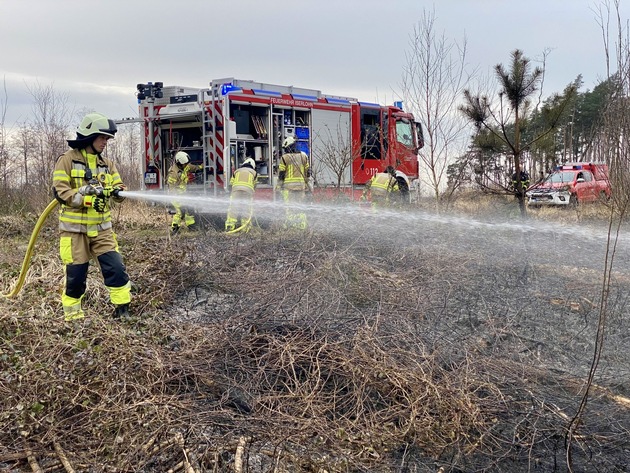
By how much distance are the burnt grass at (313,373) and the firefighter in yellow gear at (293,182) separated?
Result: 10.8 feet

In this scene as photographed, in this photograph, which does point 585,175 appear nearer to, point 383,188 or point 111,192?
point 383,188

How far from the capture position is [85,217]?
13.5 ft

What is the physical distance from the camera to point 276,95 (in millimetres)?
10211

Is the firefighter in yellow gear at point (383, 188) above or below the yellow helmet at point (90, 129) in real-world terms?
below

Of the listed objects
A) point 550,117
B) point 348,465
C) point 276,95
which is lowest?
point 348,465

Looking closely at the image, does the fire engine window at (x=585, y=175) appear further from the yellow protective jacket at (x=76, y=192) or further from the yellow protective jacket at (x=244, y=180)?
the yellow protective jacket at (x=76, y=192)

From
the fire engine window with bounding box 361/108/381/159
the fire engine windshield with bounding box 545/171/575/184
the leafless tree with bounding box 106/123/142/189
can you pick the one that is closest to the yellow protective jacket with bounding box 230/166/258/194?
the fire engine window with bounding box 361/108/381/159

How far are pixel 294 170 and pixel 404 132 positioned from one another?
13.8 ft

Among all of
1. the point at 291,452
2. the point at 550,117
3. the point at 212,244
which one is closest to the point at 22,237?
the point at 212,244

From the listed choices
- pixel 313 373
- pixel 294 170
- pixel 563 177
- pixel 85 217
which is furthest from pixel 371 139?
pixel 313 373

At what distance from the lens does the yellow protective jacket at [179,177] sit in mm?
9352

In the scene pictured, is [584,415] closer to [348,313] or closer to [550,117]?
[348,313]

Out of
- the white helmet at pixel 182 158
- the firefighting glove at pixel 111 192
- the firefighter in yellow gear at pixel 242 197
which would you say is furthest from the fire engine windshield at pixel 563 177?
the firefighting glove at pixel 111 192

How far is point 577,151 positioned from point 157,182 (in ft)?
78.3
